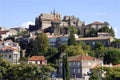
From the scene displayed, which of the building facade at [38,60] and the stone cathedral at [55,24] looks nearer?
the building facade at [38,60]

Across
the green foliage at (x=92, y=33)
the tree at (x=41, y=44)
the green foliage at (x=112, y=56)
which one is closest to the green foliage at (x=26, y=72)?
the green foliage at (x=112, y=56)

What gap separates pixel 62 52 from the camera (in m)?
90.8

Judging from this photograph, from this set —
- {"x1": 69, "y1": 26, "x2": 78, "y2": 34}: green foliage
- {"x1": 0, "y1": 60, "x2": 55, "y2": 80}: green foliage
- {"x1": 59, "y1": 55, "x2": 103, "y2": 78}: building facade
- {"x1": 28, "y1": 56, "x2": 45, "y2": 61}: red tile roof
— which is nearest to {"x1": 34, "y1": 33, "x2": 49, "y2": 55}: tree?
{"x1": 28, "y1": 56, "x2": 45, "y2": 61}: red tile roof

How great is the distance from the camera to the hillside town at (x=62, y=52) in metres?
68.0

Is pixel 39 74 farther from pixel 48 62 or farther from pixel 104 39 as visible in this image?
pixel 104 39

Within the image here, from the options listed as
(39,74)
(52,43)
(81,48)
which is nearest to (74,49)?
(81,48)

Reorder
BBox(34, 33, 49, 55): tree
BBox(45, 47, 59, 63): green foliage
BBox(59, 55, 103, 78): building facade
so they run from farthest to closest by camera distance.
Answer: BBox(34, 33, 49, 55): tree
BBox(45, 47, 59, 63): green foliage
BBox(59, 55, 103, 78): building facade

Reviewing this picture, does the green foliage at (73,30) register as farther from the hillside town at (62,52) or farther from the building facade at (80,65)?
the building facade at (80,65)

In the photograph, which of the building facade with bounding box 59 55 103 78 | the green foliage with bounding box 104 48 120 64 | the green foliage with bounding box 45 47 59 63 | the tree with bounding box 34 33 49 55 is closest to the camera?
the building facade with bounding box 59 55 103 78

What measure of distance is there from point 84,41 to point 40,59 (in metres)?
16.0

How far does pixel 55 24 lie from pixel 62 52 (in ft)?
97.0

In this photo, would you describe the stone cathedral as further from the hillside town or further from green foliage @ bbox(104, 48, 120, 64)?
green foliage @ bbox(104, 48, 120, 64)

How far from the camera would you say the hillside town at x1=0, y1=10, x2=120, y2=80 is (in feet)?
223

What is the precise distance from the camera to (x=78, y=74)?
81.2 meters
